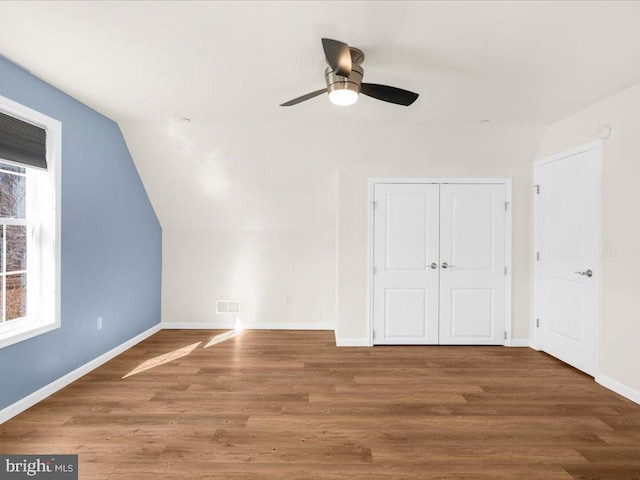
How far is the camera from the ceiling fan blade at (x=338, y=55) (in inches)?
68.3

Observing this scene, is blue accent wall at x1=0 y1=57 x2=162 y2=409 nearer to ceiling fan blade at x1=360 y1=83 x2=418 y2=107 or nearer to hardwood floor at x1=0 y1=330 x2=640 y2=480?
hardwood floor at x1=0 y1=330 x2=640 y2=480

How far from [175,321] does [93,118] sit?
9.25 feet

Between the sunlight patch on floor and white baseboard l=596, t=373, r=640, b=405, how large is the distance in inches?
162

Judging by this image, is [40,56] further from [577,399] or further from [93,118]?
[577,399]

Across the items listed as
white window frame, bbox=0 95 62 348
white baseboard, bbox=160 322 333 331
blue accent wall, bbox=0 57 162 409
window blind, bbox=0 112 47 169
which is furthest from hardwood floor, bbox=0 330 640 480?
window blind, bbox=0 112 47 169

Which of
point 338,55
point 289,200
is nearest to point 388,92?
point 338,55

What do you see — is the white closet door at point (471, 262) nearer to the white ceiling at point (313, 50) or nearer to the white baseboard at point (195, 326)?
the white ceiling at point (313, 50)

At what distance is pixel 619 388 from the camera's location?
2.79m

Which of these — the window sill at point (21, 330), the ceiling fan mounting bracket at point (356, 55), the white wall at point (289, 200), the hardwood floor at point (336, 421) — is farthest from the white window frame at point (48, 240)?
the ceiling fan mounting bracket at point (356, 55)

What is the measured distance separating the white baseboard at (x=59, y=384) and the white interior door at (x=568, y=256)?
15.7 ft

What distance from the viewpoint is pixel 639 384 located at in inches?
104

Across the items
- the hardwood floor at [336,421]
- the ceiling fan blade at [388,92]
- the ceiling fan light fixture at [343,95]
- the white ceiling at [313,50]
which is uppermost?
the white ceiling at [313,50]

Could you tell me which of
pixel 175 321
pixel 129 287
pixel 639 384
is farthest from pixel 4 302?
pixel 639 384

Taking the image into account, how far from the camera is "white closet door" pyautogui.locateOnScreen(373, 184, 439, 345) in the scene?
13.1ft
